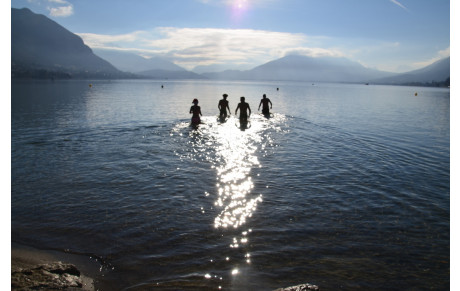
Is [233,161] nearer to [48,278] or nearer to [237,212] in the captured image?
[237,212]

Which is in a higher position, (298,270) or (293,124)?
(293,124)

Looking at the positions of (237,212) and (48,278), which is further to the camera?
(237,212)

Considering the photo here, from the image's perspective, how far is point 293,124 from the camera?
29438 millimetres

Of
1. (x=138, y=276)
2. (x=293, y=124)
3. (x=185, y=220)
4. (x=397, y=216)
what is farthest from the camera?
(x=293, y=124)

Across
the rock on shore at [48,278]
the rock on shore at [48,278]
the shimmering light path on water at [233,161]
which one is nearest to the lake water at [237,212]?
the shimmering light path on water at [233,161]

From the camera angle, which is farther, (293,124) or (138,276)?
(293,124)

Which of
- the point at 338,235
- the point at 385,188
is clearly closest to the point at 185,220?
the point at 338,235

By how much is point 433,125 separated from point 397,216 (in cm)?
2797

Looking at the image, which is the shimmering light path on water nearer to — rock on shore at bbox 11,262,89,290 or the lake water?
the lake water

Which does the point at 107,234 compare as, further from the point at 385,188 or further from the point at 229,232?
the point at 385,188

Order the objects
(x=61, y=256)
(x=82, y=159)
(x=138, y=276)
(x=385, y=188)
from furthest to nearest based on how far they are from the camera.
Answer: (x=82, y=159), (x=385, y=188), (x=61, y=256), (x=138, y=276)

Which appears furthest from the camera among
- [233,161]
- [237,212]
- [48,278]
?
[233,161]

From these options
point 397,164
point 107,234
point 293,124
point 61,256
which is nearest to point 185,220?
point 107,234

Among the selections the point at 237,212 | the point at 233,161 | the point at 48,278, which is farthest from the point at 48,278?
the point at 233,161
